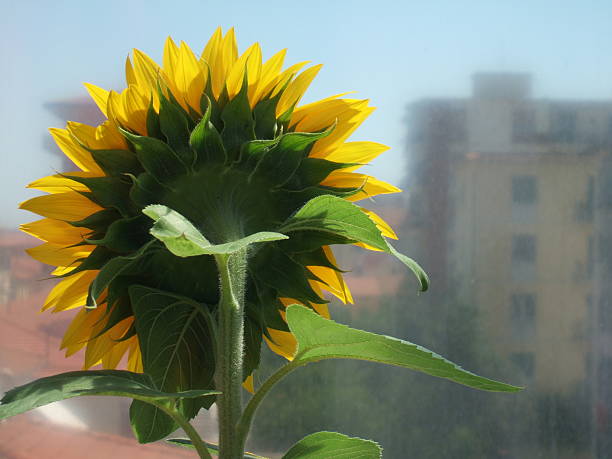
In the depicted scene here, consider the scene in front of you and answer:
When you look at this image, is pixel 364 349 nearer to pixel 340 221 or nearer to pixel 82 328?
pixel 340 221

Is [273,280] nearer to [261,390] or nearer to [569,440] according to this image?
[261,390]

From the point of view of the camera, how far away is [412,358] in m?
0.27

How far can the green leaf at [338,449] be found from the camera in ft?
1.01

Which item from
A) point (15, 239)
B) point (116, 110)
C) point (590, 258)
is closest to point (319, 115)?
point (116, 110)

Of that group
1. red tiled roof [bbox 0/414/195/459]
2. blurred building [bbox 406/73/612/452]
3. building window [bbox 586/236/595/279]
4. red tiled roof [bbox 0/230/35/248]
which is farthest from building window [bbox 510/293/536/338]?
red tiled roof [bbox 0/230/35/248]

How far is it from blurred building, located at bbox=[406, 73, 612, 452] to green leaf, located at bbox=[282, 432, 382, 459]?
1.17 meters

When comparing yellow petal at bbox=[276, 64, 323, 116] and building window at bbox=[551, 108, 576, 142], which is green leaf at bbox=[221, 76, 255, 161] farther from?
building window at bbox=[551, 108, 576, 142]

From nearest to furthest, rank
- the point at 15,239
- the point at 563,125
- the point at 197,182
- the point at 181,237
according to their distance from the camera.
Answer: the point at 181,237, the point at 197,182, the point at 15,239, the point at 563,125

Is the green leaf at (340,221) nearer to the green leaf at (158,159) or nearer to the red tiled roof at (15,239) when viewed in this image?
the green leaf at (158,159)

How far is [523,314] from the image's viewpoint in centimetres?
149

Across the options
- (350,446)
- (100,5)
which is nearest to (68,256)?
(350,446)

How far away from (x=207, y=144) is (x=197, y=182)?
0.07ft

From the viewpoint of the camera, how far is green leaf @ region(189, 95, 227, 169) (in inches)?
12.6

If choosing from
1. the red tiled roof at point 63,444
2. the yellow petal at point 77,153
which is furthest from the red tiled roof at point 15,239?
the yellow petal at point 77,153
